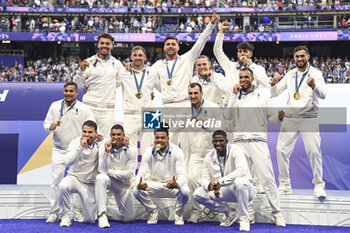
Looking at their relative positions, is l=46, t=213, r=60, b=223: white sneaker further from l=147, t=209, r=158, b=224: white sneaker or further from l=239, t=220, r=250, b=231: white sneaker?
l=239, t=220, r=250, b=231: white sneaker

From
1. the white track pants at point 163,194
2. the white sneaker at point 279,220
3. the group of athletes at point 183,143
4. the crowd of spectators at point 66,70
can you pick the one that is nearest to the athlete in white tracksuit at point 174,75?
the group of athletes at point 183,143

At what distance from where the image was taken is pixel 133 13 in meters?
32.8

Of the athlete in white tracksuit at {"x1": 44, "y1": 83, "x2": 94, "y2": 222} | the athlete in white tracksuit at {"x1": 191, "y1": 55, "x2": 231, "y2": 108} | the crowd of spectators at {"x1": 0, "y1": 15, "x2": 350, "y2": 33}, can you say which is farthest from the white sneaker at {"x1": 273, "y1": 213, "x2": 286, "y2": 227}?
the crowd of spectators at {"x1": 0, "y1": 15, "x2": 350, "y2": 33}

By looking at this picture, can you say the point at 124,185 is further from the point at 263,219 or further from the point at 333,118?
the point at 333,118

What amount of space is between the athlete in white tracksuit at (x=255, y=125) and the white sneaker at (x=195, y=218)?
1.08 meters

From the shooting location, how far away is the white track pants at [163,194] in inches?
248

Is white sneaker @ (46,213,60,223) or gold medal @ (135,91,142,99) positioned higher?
gold medal @ (135,91,142,99)

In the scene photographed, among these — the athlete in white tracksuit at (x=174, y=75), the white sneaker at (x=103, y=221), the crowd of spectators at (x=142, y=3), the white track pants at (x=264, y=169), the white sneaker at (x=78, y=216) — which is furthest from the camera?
the crowd of spectators at (x=142, y=3)

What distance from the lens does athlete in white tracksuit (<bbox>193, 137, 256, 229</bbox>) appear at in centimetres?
601

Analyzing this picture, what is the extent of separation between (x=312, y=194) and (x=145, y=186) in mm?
2520

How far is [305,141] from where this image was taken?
6602 mm

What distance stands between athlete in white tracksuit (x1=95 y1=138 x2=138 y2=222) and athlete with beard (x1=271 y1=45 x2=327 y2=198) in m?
2.25

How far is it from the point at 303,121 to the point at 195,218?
2.14 metres

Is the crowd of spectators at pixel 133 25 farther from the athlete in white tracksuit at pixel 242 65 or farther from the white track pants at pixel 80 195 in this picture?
the white track pants at pixel 80 195
